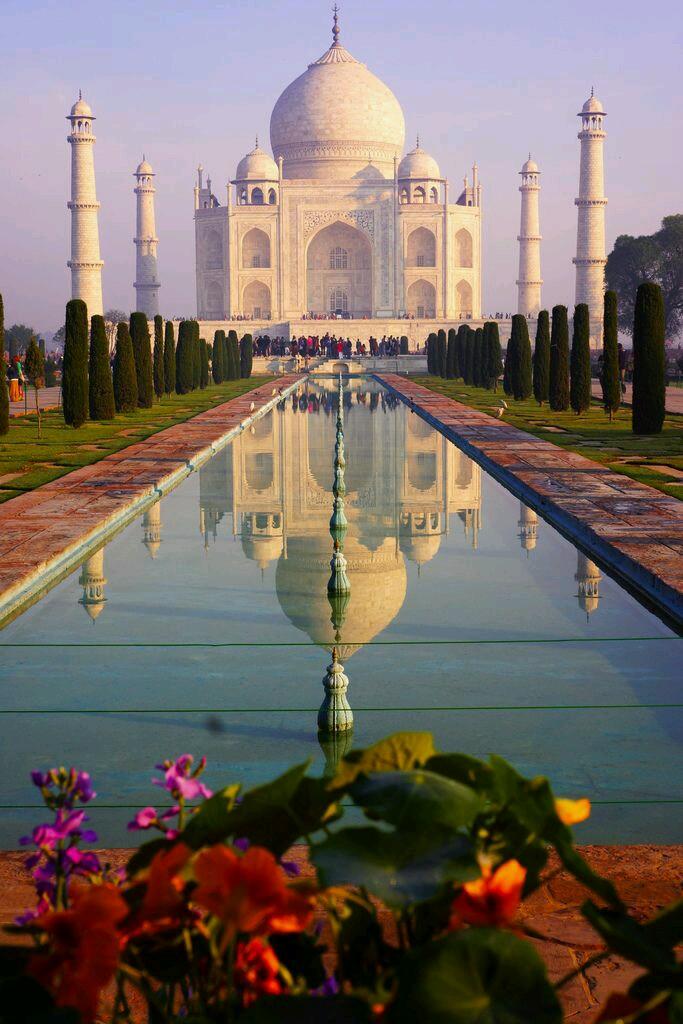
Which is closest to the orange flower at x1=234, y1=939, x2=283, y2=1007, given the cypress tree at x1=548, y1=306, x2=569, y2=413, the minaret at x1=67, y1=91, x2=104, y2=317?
the cypress tree at x1=548, y1=306, x2=569, y2=413

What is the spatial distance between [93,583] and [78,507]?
1.69m

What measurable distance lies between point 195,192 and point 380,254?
7267mm

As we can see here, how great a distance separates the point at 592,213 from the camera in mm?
38969

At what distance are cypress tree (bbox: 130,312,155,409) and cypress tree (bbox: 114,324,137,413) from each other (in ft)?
2.15

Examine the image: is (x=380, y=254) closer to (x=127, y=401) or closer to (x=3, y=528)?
(x=127, y=401)

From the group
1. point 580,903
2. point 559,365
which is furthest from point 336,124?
point 580,903

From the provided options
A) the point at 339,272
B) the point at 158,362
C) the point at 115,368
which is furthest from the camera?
the point at 339,272

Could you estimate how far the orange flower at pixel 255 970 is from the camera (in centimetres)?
80

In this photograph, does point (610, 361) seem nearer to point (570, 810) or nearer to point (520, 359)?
point (520, 359)

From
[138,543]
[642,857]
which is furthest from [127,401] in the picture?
[642,857]

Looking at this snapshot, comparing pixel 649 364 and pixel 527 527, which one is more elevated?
pixel 649 364

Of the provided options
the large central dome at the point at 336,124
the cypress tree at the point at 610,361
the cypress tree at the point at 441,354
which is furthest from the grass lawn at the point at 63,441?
the large central dome at the point at 336,124

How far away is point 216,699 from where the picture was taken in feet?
11.3

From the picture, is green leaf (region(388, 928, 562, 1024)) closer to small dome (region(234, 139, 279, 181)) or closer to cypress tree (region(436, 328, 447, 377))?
cypress tree (region(436, 328, 447, 377))
